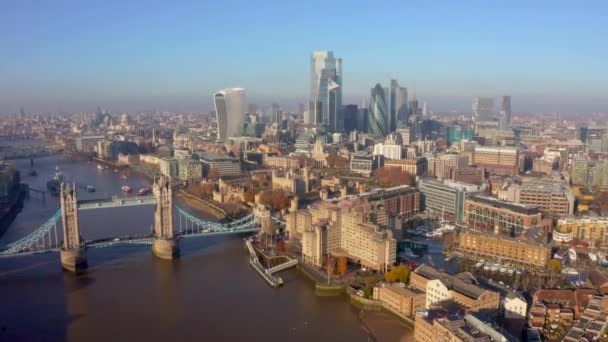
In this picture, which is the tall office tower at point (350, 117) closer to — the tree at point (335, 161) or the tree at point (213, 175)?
the tree at point (335, 161)

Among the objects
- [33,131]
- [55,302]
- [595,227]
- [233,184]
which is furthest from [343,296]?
[33,131]

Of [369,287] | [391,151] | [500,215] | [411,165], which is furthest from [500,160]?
→ [369,287]

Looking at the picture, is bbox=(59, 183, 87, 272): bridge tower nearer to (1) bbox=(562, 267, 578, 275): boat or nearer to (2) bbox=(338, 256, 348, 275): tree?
(2) bbox=(338, 256, 348, 275): tree

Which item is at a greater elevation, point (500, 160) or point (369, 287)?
point (500, 160)

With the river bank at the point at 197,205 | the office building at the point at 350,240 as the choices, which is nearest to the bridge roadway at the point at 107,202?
the river bank at the point at 197,205

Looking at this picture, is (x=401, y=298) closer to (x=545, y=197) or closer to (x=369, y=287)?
(x=369, y=287)

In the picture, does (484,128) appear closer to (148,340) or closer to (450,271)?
(450,271)
